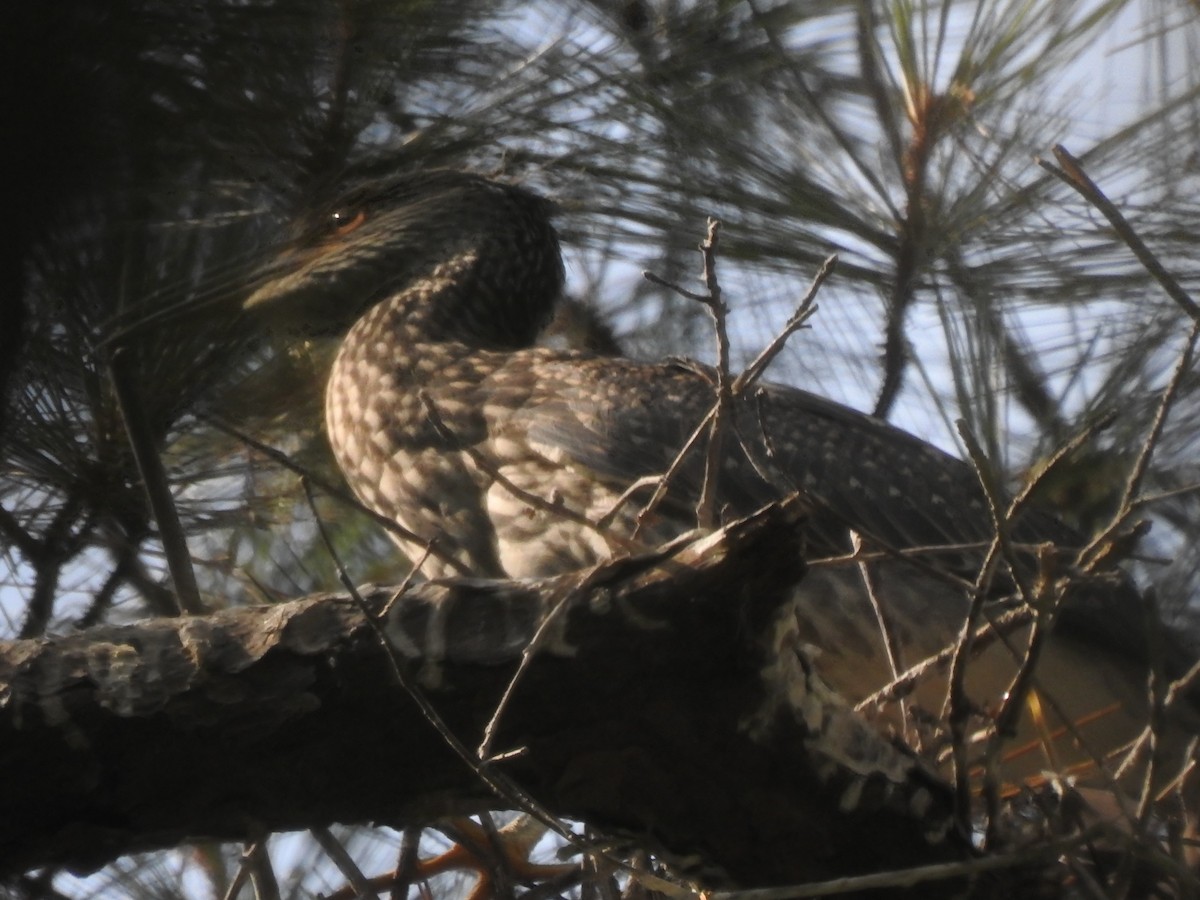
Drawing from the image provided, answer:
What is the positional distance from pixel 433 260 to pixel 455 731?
2480 millimetres

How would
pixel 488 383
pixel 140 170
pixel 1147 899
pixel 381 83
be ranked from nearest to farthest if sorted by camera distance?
pixel 140 170, pixel 1147 899, pixel 381 83, pixel 488 383

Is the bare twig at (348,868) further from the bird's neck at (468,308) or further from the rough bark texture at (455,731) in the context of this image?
the bird's neck at (468,308)

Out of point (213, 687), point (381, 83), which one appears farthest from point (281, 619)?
point (381, 83)

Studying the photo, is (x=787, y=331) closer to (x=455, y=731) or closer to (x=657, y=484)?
(x=455, y=731)

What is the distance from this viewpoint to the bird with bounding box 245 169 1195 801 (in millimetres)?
3414

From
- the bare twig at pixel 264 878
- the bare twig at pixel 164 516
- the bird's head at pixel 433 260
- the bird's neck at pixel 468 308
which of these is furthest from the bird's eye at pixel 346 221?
the bare twig at pixel 264 878

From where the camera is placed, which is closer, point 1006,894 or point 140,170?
point 140,170

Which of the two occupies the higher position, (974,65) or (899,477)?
(974,65)

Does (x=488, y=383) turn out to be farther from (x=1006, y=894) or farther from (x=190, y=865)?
(x=1006, y=894)

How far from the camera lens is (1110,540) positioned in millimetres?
2305

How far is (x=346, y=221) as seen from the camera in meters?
4.48

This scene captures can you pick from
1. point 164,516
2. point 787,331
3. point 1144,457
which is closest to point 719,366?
A: point 787,331

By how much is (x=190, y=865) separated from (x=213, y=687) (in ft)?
6.15

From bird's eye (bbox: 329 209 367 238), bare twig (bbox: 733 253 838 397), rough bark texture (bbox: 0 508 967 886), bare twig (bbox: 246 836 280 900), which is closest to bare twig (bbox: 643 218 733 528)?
bare twig (bbox: 733 253 838 397)
